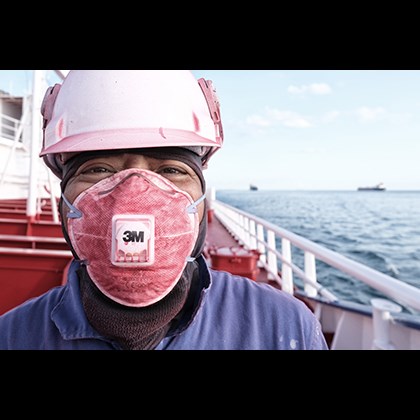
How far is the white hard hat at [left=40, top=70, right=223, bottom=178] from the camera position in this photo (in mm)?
860

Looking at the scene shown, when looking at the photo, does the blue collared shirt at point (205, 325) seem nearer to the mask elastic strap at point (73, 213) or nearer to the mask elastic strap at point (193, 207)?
the mask elastic strap at point (193, 207)

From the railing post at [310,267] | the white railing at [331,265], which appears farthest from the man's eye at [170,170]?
the railing post at [310,267]

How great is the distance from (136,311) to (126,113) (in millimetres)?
608

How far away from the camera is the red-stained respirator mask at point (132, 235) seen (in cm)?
81

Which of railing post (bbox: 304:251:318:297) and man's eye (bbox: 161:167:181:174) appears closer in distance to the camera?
man's eye (bbox: 161:167:181:174)

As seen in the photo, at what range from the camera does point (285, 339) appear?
91 cm

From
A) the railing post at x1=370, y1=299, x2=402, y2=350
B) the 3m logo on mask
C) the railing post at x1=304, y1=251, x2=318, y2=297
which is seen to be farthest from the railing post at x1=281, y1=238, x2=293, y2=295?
the 3m logo on mask

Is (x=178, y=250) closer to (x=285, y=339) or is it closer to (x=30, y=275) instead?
(x=285, y=339)

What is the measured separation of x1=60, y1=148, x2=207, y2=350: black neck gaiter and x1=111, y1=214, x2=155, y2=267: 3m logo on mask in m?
0.15

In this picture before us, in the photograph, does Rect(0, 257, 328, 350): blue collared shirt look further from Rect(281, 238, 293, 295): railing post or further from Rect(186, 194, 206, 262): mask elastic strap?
Rect(281, 238, 293, 295): railing post

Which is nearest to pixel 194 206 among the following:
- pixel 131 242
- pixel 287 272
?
pixel 131 242

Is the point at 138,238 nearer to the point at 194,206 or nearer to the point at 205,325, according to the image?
the point at 194,206

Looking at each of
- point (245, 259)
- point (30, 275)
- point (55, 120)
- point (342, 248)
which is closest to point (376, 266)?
point (342, 248)

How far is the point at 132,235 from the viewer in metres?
0.80
